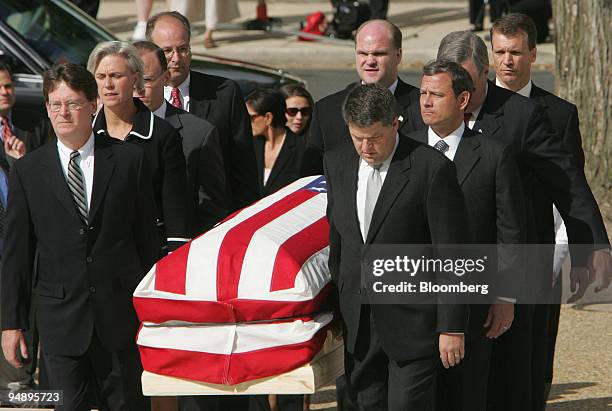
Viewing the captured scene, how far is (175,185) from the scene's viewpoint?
6.06m

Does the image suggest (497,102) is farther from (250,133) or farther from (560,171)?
(250,133)

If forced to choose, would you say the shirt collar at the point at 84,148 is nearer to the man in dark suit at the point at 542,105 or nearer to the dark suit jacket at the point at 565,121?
the man in dark suit at the point at 542,105

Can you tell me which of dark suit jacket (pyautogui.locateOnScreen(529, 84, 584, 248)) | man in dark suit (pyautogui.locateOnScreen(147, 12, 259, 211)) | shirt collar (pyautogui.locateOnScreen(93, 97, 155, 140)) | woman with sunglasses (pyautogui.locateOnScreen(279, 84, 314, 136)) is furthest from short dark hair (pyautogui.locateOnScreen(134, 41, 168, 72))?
woman with sunglasses (pyautogui.locateOnScreen(279, 84, 314, 136))

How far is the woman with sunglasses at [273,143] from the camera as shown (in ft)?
25.9

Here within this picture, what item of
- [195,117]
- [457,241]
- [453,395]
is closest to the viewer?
[457,241]

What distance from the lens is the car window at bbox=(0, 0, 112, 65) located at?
9953 mm

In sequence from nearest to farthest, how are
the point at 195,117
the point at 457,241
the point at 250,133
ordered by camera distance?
the point at 457,241
the point at 195,117
the point at 250,133

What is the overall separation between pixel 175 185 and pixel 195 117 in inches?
26.4

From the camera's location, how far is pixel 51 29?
33.4ft

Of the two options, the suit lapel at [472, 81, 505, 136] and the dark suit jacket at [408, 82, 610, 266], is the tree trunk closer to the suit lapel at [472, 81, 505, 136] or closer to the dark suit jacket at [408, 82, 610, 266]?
the dark suit jacket at [408, 82, 610, 266]

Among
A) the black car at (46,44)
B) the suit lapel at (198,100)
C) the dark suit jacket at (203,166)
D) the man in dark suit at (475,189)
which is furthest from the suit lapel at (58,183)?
the black car at (46,44)

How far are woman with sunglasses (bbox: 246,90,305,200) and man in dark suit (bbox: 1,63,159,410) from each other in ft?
7.42

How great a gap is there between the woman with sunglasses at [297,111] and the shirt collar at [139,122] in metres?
2.24

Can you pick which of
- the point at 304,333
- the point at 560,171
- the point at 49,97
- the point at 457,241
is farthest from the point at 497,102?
the point at 49,97
